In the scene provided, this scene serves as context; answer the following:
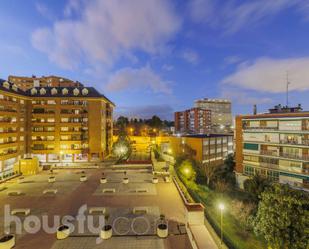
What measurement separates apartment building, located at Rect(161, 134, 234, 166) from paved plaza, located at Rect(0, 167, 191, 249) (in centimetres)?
2356

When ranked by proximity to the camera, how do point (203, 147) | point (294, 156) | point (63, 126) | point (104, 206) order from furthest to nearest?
point (203, 147), point (63, 126), point (294, 156), point (104, 206)

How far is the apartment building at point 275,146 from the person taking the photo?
29750mm

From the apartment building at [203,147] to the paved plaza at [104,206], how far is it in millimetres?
23563

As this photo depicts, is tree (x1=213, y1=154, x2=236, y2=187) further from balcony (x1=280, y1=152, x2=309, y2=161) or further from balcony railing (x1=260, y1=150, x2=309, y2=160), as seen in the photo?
balcony (x1=280, y1=152, x2=309, y2=161)

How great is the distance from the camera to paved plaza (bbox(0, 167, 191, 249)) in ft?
44.6

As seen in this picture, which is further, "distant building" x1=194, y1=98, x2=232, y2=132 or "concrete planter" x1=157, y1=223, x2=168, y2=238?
"distant building" x1=194, y1=98, x2=232, y2=132

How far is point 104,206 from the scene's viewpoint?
19859 millimetres

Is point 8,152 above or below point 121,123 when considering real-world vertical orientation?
below

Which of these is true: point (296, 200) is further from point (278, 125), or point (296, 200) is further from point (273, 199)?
point (278, 125)

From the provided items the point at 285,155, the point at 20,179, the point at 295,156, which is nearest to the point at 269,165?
the point at 285,155

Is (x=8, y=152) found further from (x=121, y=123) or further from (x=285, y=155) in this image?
(x=121, y=123)

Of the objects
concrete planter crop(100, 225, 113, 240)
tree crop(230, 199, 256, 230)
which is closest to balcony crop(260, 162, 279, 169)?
tree crop(230, 199, 256, 230)

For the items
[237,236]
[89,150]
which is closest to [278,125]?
[237,236]

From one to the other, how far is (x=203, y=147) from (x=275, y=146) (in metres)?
19.9
